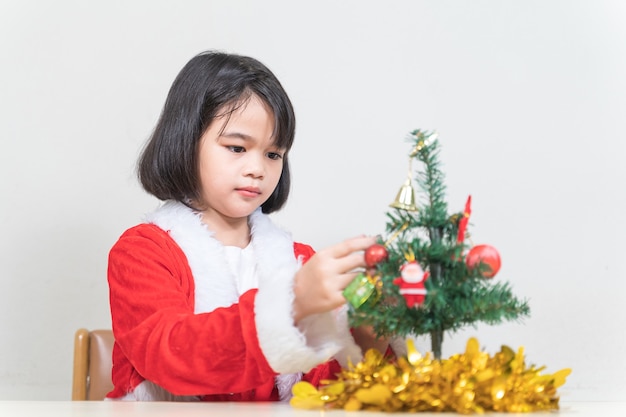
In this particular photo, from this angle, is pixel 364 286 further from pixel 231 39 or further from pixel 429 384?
pixel 231 39

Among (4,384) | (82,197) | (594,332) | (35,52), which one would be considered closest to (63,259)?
(82,197)

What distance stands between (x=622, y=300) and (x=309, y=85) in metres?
0.78

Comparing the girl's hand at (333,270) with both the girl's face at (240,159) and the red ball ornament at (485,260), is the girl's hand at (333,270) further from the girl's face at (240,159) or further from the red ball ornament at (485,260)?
the girl's face at (240,159)

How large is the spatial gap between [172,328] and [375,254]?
0.31 metres

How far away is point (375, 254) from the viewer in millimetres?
794

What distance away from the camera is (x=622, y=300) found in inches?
67.1

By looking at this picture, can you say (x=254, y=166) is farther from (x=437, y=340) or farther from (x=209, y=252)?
(x=437, y=340)

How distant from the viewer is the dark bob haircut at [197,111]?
123 cm

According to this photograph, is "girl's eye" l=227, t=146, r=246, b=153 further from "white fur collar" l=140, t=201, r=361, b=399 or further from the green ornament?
the green ornament

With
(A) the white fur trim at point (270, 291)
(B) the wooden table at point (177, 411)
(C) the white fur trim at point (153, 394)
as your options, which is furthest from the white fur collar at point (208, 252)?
(B) the wooden table at point (177, 411)

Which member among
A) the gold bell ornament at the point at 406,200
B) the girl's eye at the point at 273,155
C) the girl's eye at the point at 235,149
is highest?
the girl's eye at the point at 235,149

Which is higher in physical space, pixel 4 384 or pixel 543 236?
pixel 543 236

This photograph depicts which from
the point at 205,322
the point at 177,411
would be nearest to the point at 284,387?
the point at 205,322

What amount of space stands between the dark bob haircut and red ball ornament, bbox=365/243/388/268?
1.48 feet
